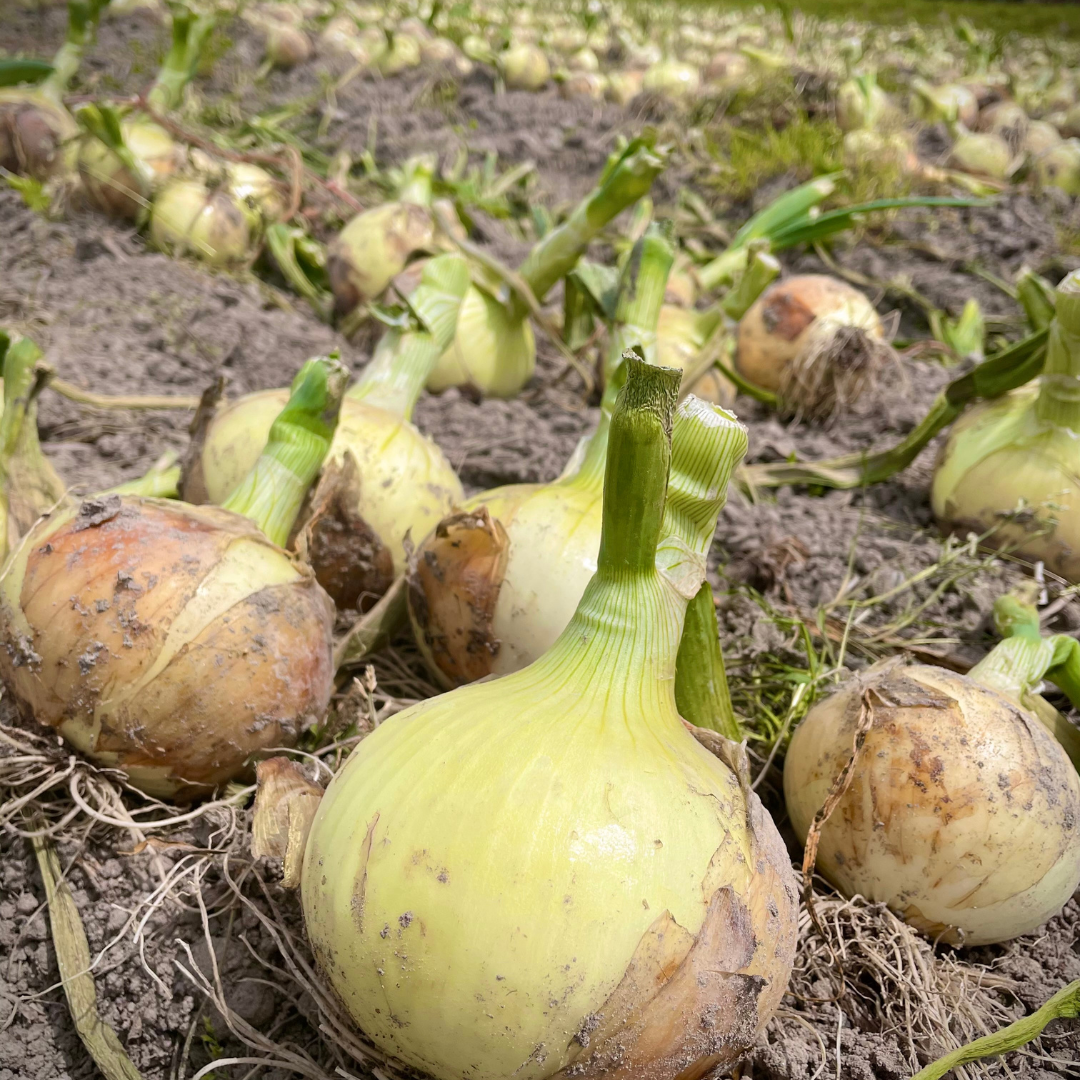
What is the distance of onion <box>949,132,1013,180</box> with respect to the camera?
12.9 ft

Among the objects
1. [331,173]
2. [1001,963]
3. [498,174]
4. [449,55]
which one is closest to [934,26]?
[449,55]

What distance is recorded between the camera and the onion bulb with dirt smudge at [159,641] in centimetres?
115

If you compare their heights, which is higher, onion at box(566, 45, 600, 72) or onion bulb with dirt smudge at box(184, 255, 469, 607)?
onion at box(566, 45, 600, 72)

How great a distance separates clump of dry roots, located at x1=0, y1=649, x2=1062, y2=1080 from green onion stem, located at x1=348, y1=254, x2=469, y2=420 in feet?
2.56

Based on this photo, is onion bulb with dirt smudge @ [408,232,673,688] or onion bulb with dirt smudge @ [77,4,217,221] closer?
onion bulb with dirt smudge @ [408,232,673,688]

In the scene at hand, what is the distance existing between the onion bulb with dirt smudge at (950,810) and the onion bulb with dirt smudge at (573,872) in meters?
0.25

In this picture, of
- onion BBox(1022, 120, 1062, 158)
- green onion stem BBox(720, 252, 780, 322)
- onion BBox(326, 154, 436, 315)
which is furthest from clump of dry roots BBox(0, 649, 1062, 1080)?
onion BBox(1022, 120, 1062, 158)

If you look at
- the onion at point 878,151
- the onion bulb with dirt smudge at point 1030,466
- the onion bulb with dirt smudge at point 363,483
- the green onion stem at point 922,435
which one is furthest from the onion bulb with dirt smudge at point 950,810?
the onion at point 878,151

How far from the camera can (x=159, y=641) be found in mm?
1158

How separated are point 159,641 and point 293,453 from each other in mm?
366

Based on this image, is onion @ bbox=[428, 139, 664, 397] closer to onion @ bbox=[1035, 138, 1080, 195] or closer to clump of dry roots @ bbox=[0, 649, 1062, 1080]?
clump of dry roots @ bbox=[0, 649, 1062, 1080]

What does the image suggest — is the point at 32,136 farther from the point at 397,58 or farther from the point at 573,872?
the point at 573,872

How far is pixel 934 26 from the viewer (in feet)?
29.7

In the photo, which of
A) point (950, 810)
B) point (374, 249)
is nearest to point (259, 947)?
point (950, 810)
